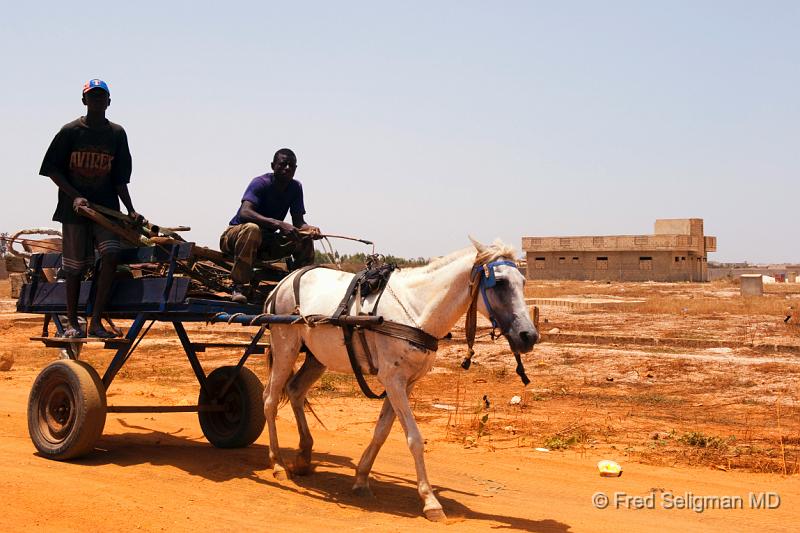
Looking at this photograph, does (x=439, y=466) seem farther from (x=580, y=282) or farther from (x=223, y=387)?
(x=580, y=282)

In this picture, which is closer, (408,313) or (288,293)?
(408,313)

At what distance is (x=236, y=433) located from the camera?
924cm

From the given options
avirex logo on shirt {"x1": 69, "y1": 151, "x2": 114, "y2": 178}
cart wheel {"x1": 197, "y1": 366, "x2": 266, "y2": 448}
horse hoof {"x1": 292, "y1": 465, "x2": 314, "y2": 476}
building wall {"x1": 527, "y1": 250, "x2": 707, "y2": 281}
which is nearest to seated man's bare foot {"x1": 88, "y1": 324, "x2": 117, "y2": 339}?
cart wheel {"x1": 197, "y1": 366, "x2": 266, "y2": 448}

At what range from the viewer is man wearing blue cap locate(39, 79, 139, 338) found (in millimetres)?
8430

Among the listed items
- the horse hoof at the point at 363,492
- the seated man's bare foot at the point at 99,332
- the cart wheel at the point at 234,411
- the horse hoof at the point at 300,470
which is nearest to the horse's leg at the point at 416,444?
the horse hoof at the point at 363,492

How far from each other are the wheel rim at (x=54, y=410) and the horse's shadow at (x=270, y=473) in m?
0.46

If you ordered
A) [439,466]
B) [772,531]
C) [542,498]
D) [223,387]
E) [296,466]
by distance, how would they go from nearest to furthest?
[772,531] → [542,498] → [296,466] → [439,466] → [223,387]

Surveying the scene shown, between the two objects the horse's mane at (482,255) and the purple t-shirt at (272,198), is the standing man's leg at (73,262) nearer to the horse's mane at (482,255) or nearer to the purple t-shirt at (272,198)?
the purple t-shirt at (272,198)

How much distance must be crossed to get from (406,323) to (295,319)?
47.4 inches

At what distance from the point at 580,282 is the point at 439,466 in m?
48.6

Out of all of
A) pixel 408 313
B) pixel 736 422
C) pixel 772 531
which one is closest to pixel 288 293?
pixel 408 313

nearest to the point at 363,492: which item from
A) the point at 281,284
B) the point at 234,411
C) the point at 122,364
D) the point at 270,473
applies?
the point at 270,473

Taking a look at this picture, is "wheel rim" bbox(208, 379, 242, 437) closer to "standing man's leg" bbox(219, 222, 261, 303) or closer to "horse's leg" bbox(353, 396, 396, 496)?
"standing man's leg" bbox(219, 222, 261, 303)

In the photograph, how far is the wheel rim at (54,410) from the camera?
8.33 m
